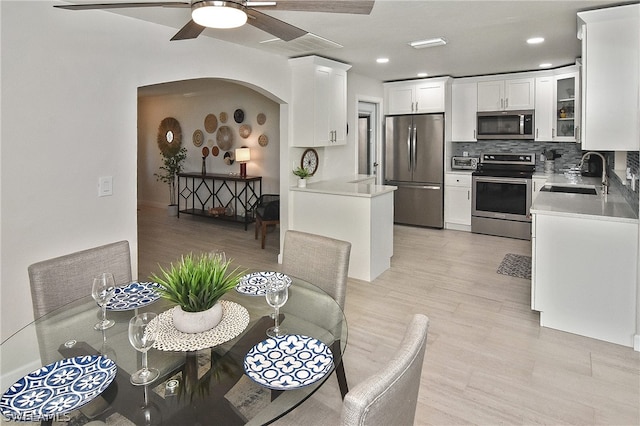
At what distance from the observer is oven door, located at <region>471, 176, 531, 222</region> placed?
5926 mm

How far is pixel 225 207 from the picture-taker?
7.96m

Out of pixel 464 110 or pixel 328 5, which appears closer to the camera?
pixel 328 5

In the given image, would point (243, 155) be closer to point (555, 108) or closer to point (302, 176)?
point (302, 176)

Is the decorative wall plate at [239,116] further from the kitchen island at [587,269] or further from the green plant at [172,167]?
the kitchen island at [587,269]

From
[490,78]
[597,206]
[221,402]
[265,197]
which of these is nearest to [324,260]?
[221,402]

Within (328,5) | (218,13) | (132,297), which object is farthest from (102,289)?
(328,5)

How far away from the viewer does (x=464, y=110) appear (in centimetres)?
663

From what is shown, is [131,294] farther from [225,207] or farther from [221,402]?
[225,207]

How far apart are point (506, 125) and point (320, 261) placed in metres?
5.12

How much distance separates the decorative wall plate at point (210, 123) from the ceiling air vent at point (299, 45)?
149 inches

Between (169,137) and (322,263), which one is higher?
(169,137)

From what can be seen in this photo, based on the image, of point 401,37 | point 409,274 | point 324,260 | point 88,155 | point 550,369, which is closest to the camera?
point 324,260

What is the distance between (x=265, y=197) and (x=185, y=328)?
5.33 meters

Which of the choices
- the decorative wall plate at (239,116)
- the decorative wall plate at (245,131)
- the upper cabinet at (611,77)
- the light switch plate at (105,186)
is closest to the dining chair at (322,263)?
the light switch plate at (105,186)
